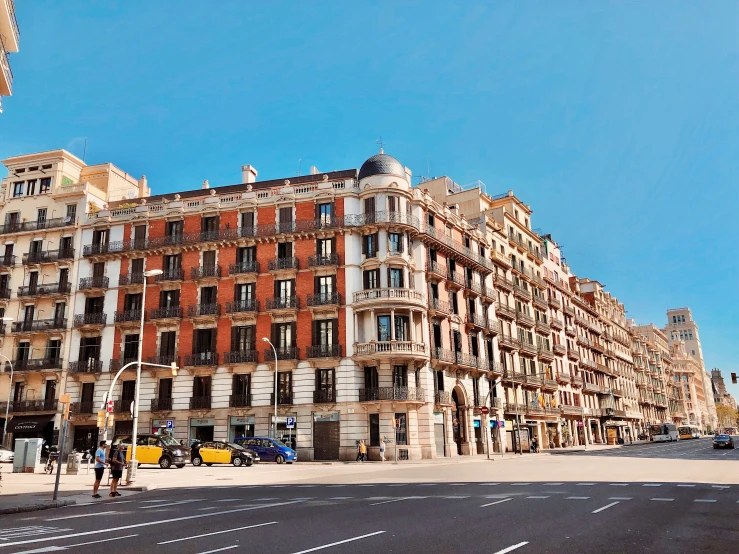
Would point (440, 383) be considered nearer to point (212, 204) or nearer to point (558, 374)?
point (212, 204)

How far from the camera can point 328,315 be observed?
43094 millimetres

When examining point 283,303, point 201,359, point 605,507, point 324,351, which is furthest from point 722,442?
point 605,507

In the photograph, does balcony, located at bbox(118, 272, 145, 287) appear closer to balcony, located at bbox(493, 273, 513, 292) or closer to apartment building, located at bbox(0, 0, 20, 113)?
apartment building, located at bbox(0, 0, 20, 113)

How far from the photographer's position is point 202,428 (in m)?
44.1

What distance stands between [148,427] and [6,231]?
75.5ft

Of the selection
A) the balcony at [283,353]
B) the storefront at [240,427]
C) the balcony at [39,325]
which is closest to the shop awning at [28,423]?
the balcony at [39,325]

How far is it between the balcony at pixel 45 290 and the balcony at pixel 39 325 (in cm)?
221

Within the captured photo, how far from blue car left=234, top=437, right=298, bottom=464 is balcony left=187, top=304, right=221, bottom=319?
10592 millimetres

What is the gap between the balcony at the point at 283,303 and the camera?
43406mm

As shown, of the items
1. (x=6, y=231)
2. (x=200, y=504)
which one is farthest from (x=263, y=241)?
(x=200, y=504)

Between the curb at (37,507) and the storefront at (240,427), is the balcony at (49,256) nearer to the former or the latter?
the storefront at (240,427)

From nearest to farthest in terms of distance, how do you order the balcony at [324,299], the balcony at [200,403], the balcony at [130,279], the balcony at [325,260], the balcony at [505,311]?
1. the balcony at [324,299]
2. the balcony at [325,260]
3. the balcony at [200,403]
4. the balcony at [130,279]
5. the balcony at [505,311]

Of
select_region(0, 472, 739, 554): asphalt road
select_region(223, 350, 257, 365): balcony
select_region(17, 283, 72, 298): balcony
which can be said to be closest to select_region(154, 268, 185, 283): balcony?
select_region(223, 350, 257, 365): balcony

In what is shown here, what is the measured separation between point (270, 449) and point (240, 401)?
20.5ft
